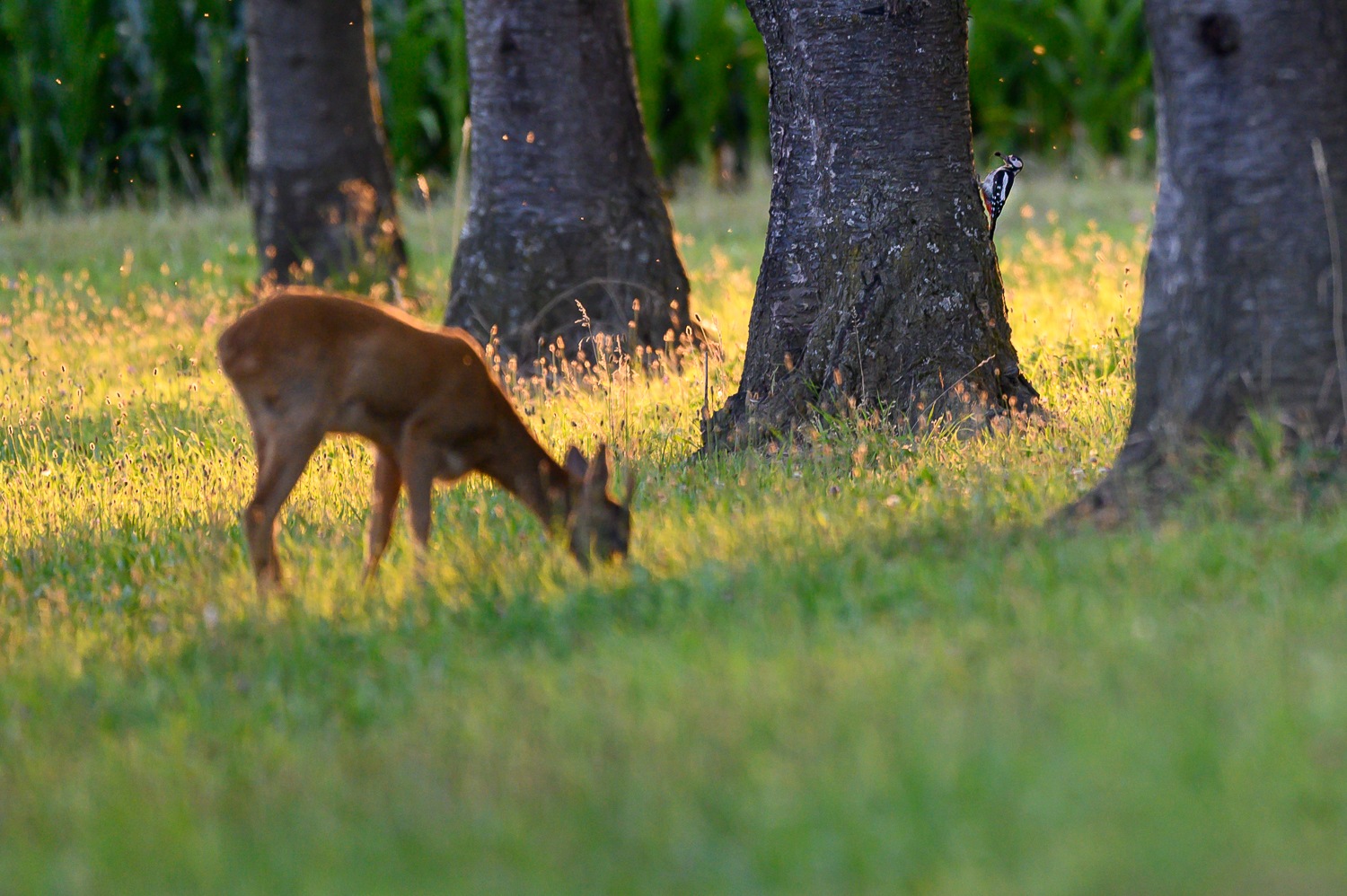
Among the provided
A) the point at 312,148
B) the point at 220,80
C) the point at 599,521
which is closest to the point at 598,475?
the point at 599,521

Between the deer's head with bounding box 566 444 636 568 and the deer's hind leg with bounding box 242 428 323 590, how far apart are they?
944mm

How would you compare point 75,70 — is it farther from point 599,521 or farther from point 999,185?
point 599,521

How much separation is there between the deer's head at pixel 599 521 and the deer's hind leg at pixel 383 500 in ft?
2.42

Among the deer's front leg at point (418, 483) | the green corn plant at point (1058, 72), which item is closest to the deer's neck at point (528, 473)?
the deer's front leg at point (418, 483)

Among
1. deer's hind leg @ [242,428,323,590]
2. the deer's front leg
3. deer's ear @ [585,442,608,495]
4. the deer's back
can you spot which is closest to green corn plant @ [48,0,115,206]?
the deer's back

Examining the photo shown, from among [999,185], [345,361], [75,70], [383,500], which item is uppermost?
[75,70]

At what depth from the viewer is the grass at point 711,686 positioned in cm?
288

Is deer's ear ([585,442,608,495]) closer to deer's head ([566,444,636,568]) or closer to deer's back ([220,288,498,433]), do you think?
deer's head ([566,444,636,568])

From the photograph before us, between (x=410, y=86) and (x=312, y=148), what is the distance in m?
5.75

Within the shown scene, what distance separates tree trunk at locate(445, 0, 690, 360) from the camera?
9055mm

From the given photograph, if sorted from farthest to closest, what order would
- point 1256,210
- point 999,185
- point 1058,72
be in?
point 1058,72
point 999,185
point 1256,210

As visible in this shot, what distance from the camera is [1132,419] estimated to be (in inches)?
202

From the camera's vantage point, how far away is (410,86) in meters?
17.3

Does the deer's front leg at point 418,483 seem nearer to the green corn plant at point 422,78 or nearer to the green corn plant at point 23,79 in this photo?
the green corn plant at point 422,78
